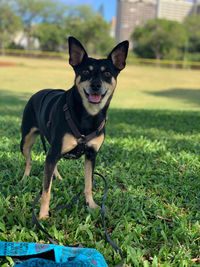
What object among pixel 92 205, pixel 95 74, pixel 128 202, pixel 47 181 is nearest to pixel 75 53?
pixel 95 74

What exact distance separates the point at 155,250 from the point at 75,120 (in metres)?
1.54

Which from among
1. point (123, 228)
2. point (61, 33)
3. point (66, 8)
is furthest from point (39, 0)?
point (123, 228)

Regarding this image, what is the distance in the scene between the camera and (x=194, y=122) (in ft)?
31.3

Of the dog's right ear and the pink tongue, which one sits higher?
the dog's right ear

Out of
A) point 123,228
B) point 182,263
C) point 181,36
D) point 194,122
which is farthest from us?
point 181,36

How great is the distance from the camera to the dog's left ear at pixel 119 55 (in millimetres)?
3348

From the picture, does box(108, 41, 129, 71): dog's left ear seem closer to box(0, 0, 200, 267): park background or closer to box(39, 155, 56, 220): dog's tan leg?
box(39, 155, 56, 220): dog's tan leg

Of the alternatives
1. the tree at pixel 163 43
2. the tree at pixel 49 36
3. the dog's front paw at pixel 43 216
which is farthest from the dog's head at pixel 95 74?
the tree at pixel 49 36

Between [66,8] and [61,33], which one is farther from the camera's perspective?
[66,8]

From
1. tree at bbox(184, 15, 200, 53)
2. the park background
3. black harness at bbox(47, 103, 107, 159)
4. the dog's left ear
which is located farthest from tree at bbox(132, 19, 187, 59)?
black harness at bbox(47, 103, 107, 159)

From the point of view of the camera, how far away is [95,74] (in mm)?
3117

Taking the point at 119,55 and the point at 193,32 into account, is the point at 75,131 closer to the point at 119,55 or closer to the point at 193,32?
the point at 119,55

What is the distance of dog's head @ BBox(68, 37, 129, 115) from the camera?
121 inches

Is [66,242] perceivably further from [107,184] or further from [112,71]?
[112,71]
